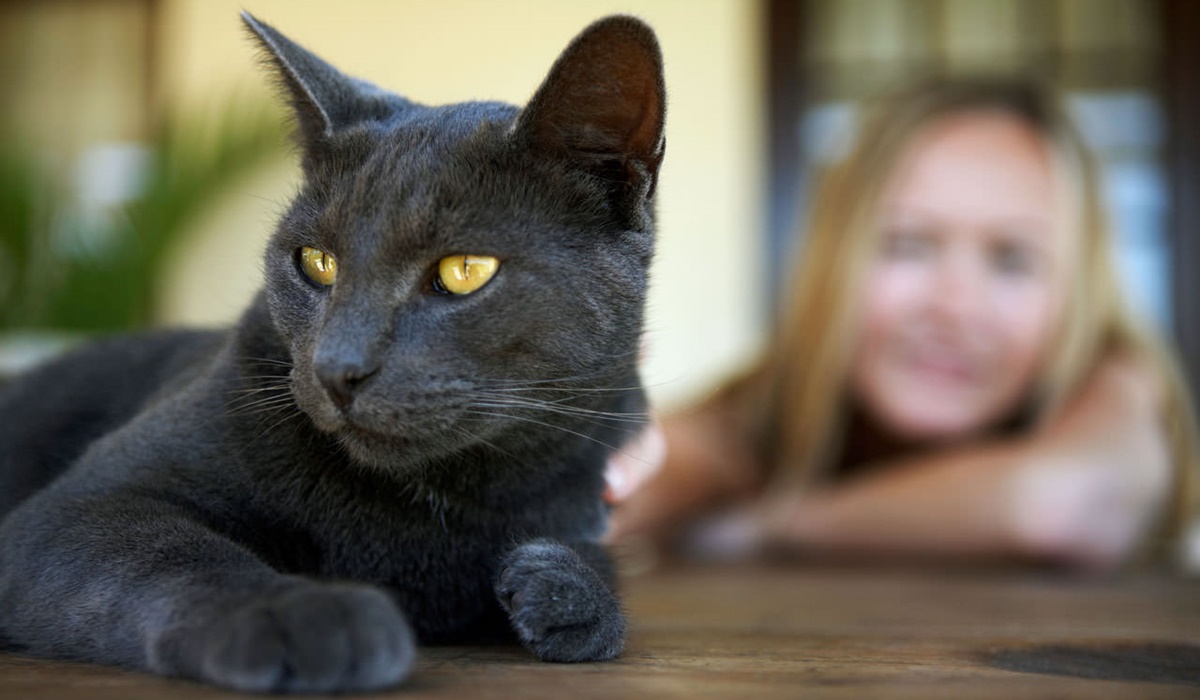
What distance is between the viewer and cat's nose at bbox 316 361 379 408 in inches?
36.3

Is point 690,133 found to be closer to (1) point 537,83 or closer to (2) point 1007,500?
(1) point 537,83

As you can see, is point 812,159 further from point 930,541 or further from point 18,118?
point 18,118

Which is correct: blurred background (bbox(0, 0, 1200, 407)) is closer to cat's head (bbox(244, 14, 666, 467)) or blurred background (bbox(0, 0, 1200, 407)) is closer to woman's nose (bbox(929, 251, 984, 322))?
woman's nose (bbox(929, 251, 984, 322))

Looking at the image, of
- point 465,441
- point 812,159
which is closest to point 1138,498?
point 465,441

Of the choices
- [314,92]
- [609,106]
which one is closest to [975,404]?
[609,106]

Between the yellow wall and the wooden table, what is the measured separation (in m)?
2.57

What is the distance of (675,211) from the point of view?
4285 mm

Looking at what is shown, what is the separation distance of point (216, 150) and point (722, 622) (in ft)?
10.7

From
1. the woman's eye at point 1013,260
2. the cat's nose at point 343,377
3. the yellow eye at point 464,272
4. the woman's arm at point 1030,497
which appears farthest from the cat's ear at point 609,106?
the woman's eye at point 1013,260

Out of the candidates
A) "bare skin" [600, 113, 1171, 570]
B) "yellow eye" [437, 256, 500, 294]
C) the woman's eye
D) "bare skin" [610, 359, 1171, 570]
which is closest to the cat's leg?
"yellow eye" [437, 256, 500, 294]

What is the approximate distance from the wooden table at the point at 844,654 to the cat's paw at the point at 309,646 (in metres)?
0.02

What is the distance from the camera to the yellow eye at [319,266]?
104 cm

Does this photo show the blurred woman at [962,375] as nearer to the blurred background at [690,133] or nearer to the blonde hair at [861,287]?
the blonde hair at [861,287]

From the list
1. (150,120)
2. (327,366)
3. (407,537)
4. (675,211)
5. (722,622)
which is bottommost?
(722,622)
